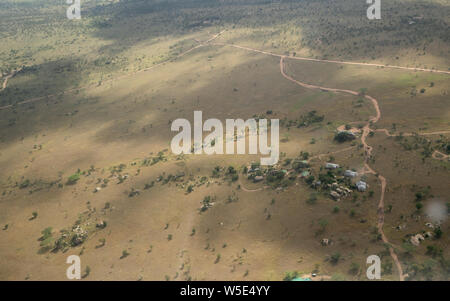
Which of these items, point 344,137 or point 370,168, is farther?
point 344,137

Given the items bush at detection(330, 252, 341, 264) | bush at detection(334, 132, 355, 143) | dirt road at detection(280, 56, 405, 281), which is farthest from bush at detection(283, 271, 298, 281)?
bush at detection(334, 132, 355, 143)

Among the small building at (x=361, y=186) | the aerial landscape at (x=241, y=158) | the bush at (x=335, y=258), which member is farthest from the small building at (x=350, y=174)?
the bush at (x=335, y=258)

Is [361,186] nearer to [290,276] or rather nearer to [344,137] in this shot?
[344,137]

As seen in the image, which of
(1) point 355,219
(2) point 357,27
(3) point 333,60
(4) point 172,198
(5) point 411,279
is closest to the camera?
(5) point 411,279

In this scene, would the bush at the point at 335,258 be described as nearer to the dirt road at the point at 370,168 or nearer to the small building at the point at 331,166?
the dirt road at the point at 370,168

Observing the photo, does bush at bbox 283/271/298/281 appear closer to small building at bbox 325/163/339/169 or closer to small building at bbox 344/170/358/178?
small building at bbox 344/170/358/178

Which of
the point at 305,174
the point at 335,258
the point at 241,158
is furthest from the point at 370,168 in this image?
the point at 241,158
